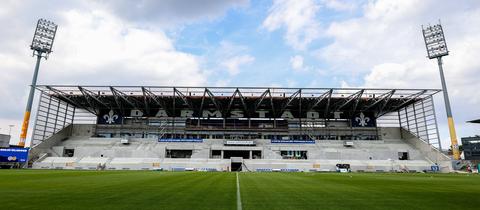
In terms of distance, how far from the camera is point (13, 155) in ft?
144

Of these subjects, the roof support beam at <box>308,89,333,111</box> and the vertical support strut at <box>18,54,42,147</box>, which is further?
the roof support beam at <box>308,89,333,111</box>

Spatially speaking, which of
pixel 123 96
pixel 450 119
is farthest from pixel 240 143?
pixel 450 119

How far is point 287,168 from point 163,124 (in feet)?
106

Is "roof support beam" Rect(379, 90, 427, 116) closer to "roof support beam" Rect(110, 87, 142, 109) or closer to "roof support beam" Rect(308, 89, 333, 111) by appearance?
"roof support beam" Rect(308, 89, 333, 111)

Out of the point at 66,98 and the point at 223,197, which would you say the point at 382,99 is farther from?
the point at 66,98

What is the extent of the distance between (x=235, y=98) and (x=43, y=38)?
38.3 metres

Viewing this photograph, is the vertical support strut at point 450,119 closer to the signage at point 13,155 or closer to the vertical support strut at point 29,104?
the signage at point 13,155

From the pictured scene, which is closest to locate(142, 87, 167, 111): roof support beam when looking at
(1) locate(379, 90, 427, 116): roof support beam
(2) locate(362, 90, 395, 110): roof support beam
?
(2) locate(362, 90, 395, 110): roof support beam

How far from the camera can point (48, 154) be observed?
5594cm

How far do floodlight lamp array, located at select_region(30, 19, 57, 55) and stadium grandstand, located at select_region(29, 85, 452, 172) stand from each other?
22.7ft

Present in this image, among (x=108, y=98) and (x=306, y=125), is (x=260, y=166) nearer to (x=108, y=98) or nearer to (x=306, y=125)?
(x=306, y=125)

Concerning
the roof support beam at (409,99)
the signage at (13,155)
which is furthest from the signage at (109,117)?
the roof support beam at (409,99)

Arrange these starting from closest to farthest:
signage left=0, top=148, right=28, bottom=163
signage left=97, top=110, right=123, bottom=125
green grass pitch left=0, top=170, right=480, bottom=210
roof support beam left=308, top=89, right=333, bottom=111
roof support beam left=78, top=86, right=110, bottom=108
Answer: green grass pitch left=0, top=170, right=480, bottom=210 < signage left=0, top=148, right=28, bottom=163 < roof support beam left=78, top=86, right=110, bottom=108 < roof support beam left=308, top=89, right=333, bottom=111 < signage left=97, top=110, right=123, bottom=125

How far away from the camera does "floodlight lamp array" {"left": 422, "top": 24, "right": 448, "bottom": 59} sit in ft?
178
